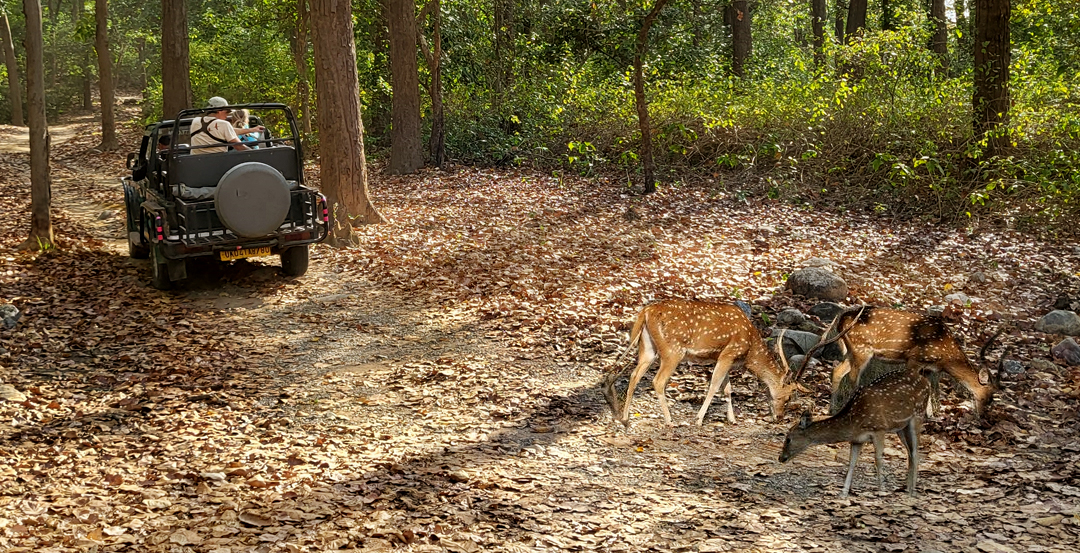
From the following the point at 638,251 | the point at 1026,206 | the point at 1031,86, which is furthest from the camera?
the point at 1031,86

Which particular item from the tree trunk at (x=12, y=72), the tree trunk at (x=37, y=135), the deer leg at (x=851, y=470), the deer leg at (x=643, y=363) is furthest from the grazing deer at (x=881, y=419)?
the tree trunk at (x=12, y=72)

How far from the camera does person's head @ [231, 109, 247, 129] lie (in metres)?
12.5

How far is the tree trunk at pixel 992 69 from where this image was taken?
599 inches

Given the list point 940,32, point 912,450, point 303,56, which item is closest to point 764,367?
point 912,450

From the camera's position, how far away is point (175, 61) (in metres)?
21.4

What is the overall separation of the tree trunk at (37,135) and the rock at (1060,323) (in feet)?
41.8

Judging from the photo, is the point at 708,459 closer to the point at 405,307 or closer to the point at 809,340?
the point at 809,340

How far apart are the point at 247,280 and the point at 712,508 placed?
798 cm

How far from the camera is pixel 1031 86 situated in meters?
16.5

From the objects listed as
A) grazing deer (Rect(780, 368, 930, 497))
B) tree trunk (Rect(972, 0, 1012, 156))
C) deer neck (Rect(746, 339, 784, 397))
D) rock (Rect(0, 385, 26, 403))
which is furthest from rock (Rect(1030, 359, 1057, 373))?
rock (Rect(0, 385, 26, 403))

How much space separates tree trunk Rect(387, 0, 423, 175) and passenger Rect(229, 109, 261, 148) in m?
7.88

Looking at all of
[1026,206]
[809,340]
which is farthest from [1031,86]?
[809,340]

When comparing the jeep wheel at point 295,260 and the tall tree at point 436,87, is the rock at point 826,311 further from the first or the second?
the tall tree at point 436,87

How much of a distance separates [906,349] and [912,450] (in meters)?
1.36
